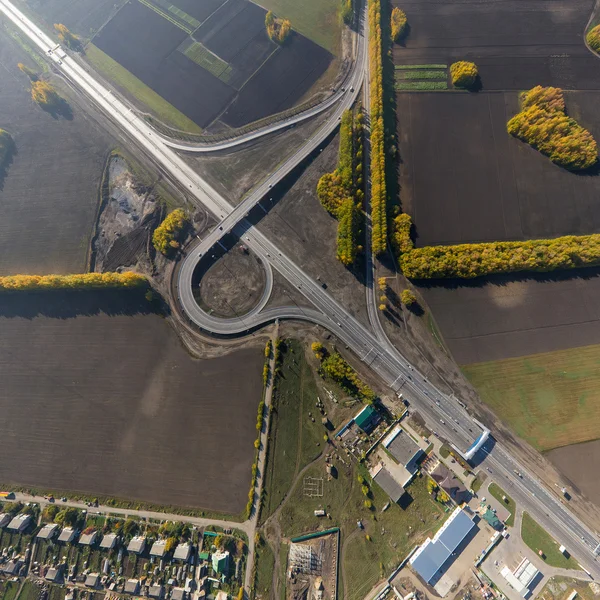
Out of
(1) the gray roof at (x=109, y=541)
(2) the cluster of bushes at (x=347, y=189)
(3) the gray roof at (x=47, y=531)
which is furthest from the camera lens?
(2) the cluster of bushes at (x=347, y=189)

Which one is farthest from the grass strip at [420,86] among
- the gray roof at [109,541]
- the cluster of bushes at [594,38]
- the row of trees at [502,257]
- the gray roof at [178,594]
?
the gray roof at [178,594]

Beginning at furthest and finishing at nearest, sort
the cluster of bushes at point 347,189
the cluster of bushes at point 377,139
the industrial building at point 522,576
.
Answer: the cluster of bushes at point 377,139
the cluster of bushes at point 347,189
the industrial building at point 522,576

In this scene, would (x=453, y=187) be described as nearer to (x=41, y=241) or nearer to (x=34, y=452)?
(x=41, y=241)

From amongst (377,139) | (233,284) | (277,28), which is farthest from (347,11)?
(233,284)

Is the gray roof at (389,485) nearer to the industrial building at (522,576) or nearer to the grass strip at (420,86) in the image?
the industrial building at (522,576)

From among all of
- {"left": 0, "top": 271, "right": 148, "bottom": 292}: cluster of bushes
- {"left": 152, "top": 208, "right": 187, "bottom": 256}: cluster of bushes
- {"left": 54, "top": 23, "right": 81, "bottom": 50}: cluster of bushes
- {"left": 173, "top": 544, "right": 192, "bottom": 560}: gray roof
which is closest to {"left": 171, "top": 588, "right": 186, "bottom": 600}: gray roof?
{"left": 173, "top": 544, "right": 192, "bottom": 560}: gray roof

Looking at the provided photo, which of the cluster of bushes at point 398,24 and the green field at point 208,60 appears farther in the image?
the green field at point 208,60

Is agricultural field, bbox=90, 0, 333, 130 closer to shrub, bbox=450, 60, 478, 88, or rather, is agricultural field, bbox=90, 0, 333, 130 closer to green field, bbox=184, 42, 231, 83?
green field, bbox=184, 42, 231, 83
